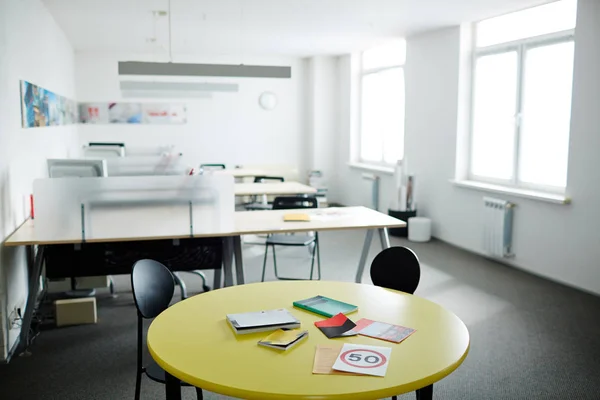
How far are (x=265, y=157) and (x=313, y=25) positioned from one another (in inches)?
163

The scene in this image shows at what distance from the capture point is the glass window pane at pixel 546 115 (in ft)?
18.7

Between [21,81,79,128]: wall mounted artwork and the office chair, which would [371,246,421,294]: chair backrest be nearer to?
the office chair

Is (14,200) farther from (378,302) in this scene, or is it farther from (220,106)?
(220,106)

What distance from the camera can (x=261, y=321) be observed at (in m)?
2.36

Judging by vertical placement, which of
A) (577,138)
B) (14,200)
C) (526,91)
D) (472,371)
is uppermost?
(526,91)

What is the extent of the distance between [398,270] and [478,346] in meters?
1.33

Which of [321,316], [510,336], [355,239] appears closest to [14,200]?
[321,316]

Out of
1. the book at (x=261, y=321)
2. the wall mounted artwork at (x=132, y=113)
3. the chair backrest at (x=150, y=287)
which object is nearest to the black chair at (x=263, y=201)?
the wall mounted artwork at (x=132, y=113)

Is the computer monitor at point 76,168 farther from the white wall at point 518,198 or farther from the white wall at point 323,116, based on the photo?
the white wall at point 323,116

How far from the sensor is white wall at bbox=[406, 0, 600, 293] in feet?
17.1

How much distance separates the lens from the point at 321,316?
8.21ft

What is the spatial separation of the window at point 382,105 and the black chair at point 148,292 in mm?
6362

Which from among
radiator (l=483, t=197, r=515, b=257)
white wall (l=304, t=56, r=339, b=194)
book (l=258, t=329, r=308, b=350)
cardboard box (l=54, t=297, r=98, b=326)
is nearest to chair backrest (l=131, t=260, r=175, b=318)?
book (l=258, t=329, r=308, b=350)

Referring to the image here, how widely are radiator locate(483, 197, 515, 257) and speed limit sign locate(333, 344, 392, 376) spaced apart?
14.8ft
